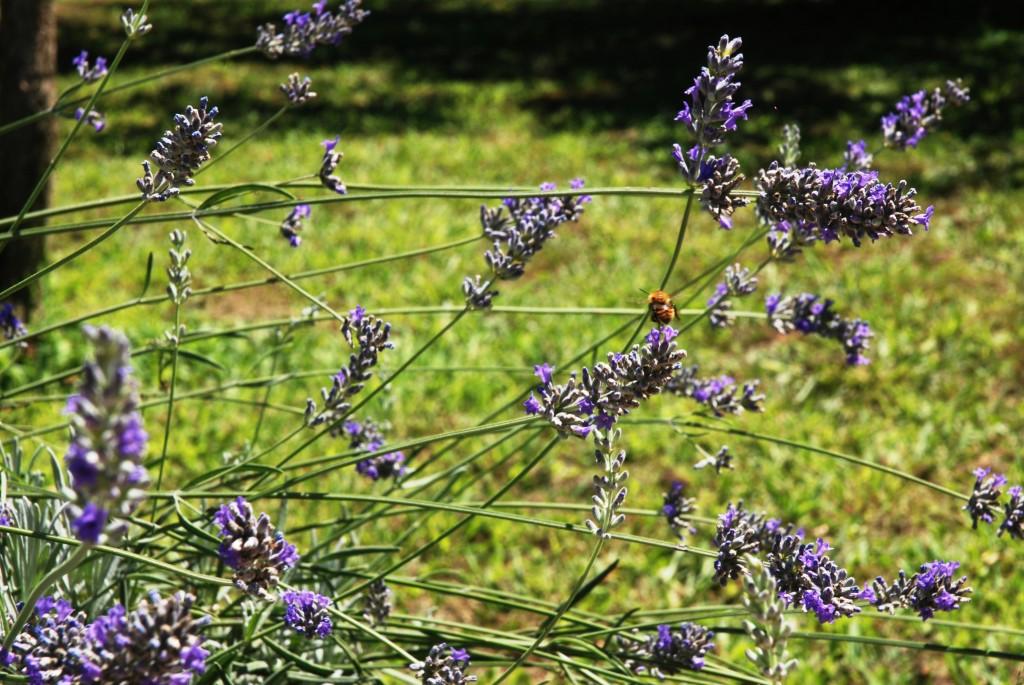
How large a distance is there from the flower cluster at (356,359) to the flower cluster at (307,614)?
299mm

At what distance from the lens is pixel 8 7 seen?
3.98 meters

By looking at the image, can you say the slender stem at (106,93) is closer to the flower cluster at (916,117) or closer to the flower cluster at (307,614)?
the flower cluster at (307,614)

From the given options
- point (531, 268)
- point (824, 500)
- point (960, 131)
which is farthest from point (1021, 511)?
point (960, 131)

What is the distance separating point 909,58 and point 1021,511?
Answer: 848 cm

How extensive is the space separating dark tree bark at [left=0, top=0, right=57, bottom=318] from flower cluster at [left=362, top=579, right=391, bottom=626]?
8.94 feet

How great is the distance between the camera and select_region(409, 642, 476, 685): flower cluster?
1.31m

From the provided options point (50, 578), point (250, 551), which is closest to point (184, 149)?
point (250, 551)

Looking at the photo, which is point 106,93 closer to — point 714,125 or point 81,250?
point 81,250

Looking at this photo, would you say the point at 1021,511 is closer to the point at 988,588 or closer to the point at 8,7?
the point at 988,588

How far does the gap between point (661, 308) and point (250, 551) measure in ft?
2.79

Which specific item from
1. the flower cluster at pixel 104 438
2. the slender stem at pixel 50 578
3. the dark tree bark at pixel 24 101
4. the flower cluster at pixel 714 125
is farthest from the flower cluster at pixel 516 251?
the dark tree bark at pixel 24 101

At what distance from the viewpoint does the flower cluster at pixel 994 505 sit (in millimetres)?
1674

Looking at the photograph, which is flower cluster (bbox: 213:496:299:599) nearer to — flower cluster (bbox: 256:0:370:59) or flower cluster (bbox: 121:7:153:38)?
flower cluster (bbox: 121:7:153:38)

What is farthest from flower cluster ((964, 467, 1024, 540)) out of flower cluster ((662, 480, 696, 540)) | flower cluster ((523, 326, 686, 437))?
flower cluster ((523, 326, 686, 437))
